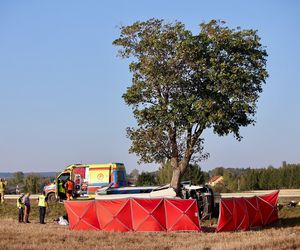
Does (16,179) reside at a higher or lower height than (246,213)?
higher

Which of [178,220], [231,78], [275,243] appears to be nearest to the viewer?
[275,243]

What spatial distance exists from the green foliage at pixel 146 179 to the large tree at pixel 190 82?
23.1 metres

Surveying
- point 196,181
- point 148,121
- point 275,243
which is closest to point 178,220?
point 275,243

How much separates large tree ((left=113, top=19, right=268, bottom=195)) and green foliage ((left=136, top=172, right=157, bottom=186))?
23091 mm

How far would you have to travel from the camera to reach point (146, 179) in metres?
54.8

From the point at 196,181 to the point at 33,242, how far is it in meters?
34.3

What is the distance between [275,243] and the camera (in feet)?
62.6

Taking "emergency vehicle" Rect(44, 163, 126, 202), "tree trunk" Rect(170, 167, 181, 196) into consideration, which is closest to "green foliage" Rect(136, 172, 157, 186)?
"emergency vehicle" Rect(44, 163, 126, 202)

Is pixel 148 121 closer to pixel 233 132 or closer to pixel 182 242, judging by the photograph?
pixel 233 132

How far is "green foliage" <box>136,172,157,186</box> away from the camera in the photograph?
5394 cm

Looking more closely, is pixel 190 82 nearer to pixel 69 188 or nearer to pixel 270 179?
pixel 69 188

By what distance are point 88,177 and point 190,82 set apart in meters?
10.2

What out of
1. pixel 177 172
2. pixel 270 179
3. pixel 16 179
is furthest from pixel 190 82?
pixel 16 179

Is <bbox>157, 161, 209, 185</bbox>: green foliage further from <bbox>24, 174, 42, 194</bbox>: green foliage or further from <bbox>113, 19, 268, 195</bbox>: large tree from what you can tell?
<bbox>113, 19, 268, 195</bbox>: large tree
